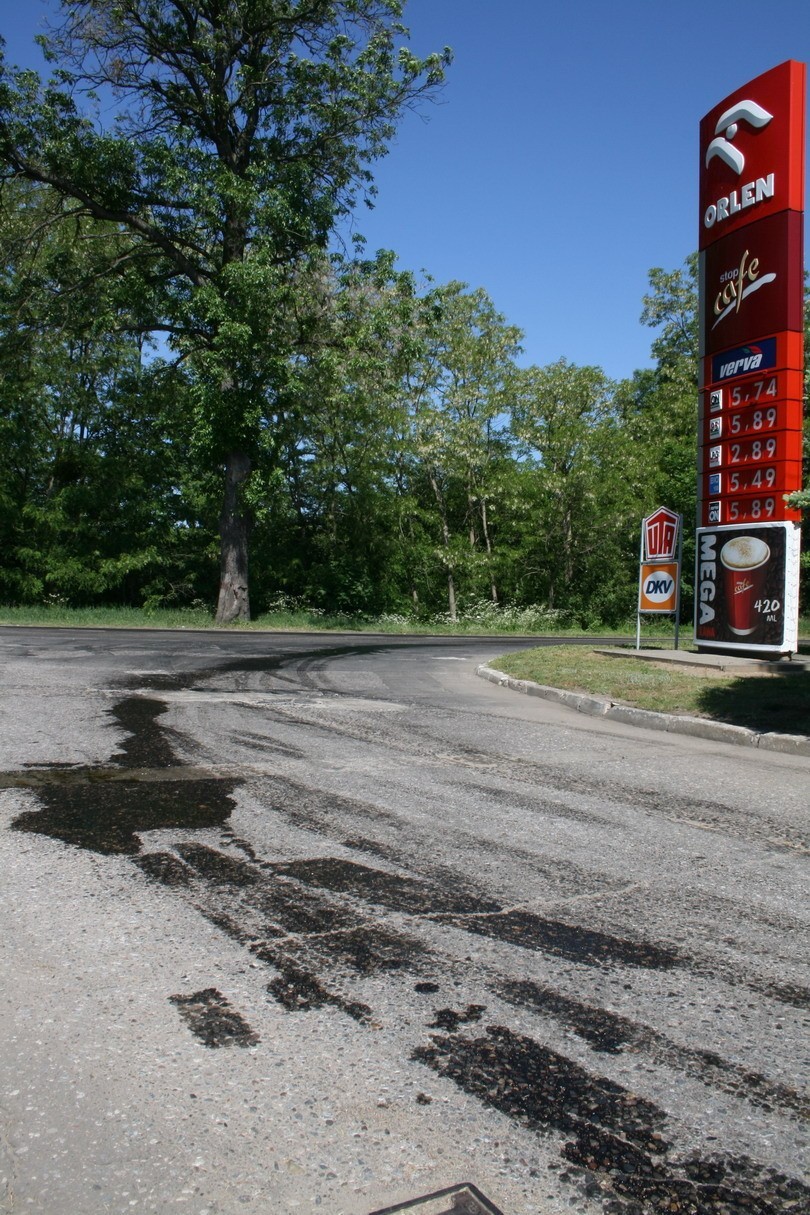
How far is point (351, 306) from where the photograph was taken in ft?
83.9

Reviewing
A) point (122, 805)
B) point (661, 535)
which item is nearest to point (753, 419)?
point (661, 535)

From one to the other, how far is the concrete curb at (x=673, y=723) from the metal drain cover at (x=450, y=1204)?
693 centimetres

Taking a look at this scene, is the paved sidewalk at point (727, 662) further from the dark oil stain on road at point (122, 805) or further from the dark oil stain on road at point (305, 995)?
the dark oil stain on road at point (305, 995)

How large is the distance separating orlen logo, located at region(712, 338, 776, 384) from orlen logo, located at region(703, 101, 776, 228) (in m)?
2.09

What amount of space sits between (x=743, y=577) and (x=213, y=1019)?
12063mm

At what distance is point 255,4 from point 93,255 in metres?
7.88

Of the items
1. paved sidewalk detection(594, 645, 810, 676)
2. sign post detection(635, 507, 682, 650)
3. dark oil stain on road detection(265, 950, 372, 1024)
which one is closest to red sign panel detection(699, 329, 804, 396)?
sign post detection(635, 507, 682, 650)

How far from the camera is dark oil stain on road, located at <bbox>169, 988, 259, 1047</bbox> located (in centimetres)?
270

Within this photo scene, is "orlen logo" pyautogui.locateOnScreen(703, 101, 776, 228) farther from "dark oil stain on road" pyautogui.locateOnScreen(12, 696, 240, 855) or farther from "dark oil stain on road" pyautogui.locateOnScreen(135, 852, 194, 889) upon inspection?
"dark oil stain on road" pyautogui.locateOnScreen(135, 852, 194, 889)

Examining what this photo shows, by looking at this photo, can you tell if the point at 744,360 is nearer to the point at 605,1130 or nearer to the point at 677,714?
the point at 677,714

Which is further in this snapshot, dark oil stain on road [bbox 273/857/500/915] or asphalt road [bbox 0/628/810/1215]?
dark oil stain on road [bbox 273/857/500/915]

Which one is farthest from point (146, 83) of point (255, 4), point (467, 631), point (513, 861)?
point (513, 861)

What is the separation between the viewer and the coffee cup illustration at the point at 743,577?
13094 millimetres

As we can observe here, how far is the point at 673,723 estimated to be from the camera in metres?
9.32
